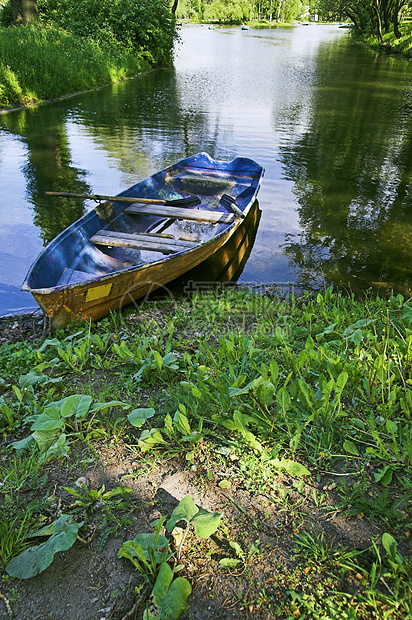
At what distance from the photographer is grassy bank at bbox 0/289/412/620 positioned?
172 centimetres

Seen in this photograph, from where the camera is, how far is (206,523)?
5.90 feet

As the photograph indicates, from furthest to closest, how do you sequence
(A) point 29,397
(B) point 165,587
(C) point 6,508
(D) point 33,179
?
1. (D) point 33,179
2. (A) point 29,397
3. (C) point 6,508
4. (B) point 165,587

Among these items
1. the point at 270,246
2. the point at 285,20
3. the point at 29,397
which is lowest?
the point at 270,246

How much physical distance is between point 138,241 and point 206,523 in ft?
14.2

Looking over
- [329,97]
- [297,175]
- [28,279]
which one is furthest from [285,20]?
[28,279]

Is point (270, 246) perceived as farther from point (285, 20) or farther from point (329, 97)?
point (285, 20)

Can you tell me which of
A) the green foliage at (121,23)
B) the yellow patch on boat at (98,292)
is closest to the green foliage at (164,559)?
the yellow patch on boat at (98,292)

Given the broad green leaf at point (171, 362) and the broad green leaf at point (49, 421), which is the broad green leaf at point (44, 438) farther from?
the broad green leaf at point (171, 362)

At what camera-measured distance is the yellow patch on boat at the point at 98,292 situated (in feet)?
14.1

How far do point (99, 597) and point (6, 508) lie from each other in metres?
0.71

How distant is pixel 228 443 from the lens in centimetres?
243

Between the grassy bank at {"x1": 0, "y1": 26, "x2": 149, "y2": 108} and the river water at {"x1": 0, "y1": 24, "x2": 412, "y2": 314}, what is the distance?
2.48 ft

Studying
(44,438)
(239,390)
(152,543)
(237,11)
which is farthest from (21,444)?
(237,11)

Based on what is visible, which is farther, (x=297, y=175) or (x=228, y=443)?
(x=297, y=175)
